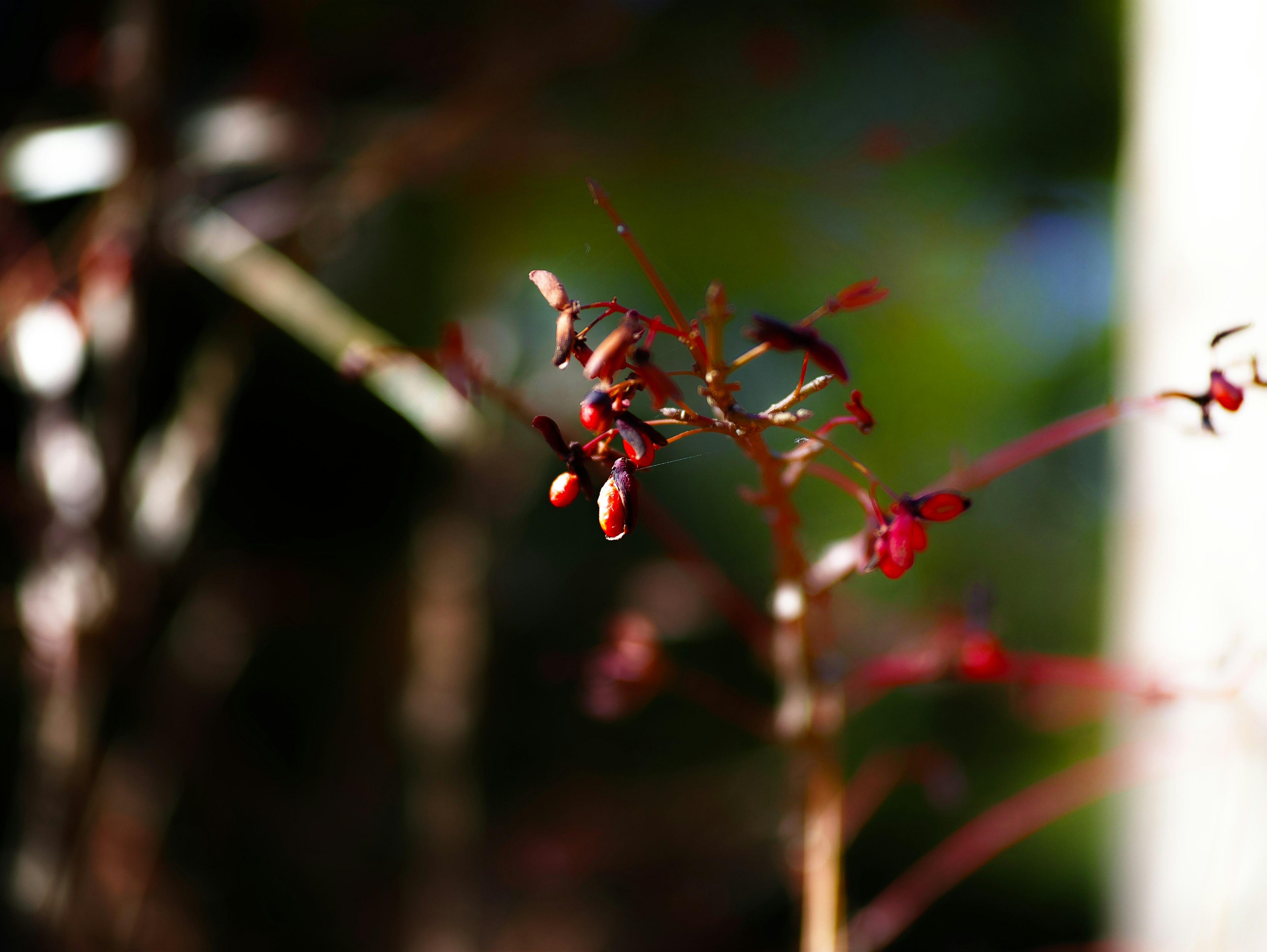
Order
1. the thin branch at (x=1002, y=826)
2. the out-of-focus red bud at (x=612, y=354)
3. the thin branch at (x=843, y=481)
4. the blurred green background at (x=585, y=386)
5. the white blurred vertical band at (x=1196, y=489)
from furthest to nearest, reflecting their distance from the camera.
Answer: the blurred green background at (x=585, y=386)
the white blurred vertical band at (x=1196, y=489)
the thin branch at (x=1002, y=826)
the thin branch at (x=843, y=481)
the out-of-focus red bud at (x=612, y=354)

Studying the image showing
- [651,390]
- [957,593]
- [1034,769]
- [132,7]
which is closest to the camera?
[651,390]

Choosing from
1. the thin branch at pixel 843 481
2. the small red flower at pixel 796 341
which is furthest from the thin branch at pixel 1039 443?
the small red flower at pixel 796 341

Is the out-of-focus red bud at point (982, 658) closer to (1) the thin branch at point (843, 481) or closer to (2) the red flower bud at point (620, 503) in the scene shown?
(1) the thin branch at point (843, 481)

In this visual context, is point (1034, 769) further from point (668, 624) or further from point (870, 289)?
point (870, 289)

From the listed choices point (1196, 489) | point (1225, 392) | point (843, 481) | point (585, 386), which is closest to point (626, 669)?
point (843, 481)

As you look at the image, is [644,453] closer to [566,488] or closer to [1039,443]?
[566,488]

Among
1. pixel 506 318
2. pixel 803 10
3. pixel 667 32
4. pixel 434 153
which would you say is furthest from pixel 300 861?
pixel 803 10

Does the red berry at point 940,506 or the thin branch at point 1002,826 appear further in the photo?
the thin branch at point 1002,826
